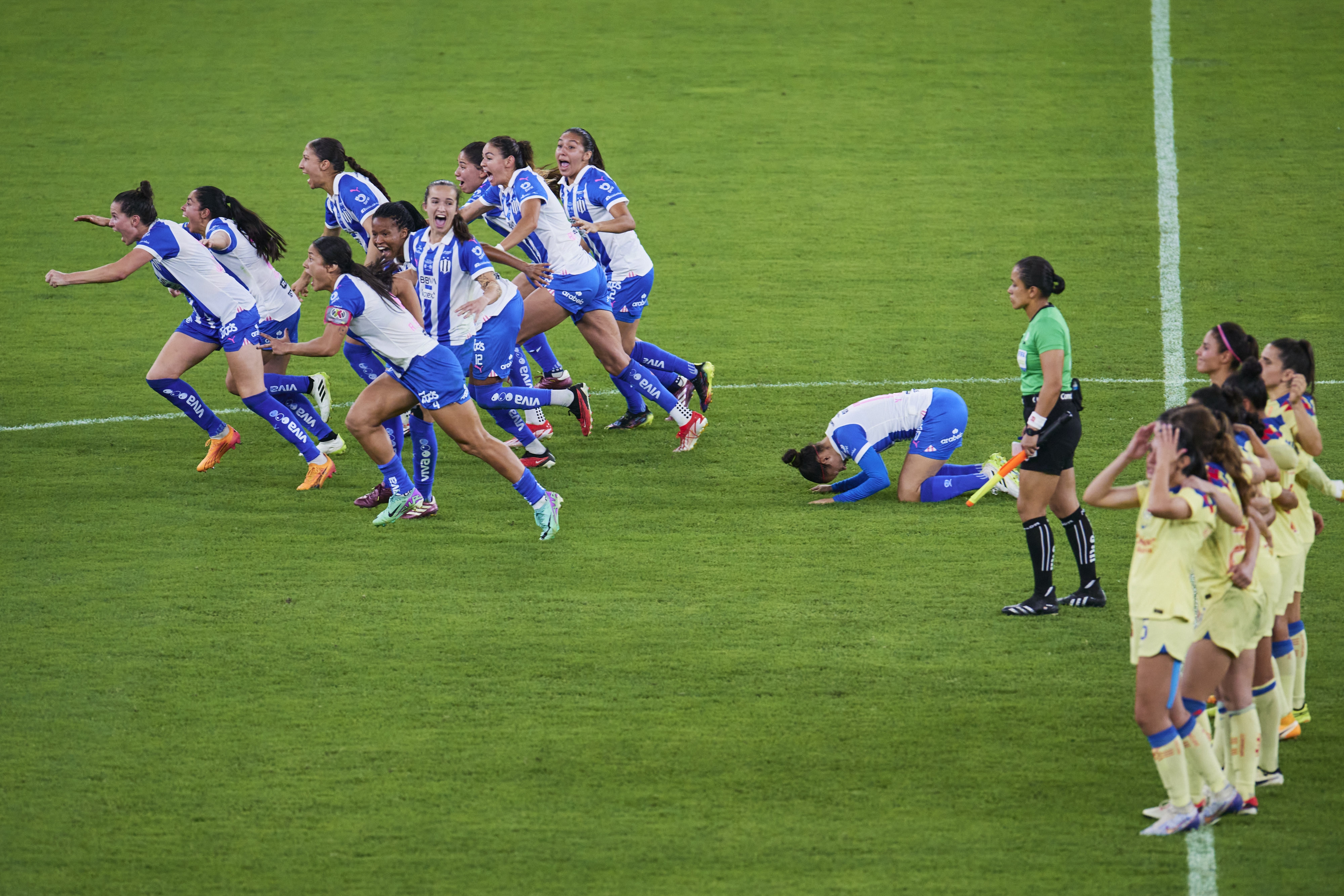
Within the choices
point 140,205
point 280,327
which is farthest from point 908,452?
point 140,205

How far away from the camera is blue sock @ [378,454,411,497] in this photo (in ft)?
31.3

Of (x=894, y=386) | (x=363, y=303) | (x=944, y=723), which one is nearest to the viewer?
(x=944, y=723)

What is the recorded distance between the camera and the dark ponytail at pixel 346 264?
29.3 ft

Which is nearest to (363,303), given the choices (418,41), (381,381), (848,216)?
(381,381)

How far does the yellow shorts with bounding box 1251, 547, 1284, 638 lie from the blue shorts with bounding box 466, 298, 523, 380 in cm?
572

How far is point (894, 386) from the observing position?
1220cm

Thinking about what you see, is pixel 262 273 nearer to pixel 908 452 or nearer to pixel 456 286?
pixel 456 286

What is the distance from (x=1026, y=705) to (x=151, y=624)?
15.4 ft

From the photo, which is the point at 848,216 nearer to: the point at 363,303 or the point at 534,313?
the point at 534,313

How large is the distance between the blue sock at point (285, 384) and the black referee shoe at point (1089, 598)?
5.78 meters

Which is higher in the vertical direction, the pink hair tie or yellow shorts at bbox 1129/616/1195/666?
the pink hair tie

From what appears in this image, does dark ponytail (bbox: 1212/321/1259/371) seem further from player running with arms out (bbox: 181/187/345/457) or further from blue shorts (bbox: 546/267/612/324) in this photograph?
player running with arms out (bbox: 181/187/345/457)

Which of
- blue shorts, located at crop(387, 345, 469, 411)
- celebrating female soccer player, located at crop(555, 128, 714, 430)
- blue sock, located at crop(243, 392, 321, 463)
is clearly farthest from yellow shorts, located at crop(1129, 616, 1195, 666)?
blue sock, located at crop(243, 392, 321, 463)

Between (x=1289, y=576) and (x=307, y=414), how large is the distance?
274 inches
